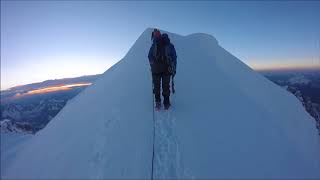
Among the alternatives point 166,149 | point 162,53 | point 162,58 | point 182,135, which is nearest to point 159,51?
point 162,53

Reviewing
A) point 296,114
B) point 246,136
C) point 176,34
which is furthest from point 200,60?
point 246,136

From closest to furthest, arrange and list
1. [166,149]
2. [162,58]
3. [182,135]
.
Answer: [166,149], [182,135], [162,58]

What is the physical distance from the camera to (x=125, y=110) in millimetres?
9422

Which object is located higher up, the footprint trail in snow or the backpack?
the backpack

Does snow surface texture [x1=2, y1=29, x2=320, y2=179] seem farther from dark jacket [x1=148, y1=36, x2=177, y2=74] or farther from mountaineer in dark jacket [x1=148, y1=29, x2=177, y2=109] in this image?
dark jacket [x1=148, y1=36, x2=177, y2=74]

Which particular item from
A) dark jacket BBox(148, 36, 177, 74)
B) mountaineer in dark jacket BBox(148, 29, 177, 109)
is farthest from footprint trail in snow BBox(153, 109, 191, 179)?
dark jacket BBox(148, 36, 177, 74)

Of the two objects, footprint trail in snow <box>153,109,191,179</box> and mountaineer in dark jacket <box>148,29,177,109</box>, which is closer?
footprint trail in snow <box>153,109,191,179</box>

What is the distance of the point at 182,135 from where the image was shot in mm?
8031

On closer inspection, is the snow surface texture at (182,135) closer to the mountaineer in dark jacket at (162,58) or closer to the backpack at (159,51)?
the mountaineer in dark jacket at (162,58)

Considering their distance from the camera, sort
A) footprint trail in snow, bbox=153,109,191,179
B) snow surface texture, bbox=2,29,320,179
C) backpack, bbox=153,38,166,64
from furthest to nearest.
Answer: backpack, bbox=153,38,166,64, snow surface texture, bbox=2,29,320,179, footprint trail in snow, bbox=153,109,191,179

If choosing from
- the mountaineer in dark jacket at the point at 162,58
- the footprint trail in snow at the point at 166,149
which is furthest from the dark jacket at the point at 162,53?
the footprint trail in snow at the point at 166,149

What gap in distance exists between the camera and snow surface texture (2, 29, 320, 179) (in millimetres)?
7062

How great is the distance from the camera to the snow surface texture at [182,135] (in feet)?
23.2

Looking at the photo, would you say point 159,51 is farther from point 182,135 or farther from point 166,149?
point 166,149
